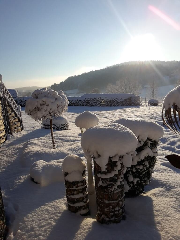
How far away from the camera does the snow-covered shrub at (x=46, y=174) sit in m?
3.93

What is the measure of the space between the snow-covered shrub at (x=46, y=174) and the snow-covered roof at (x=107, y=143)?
2087mm

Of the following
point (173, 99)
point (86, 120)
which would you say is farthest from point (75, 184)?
point (173, 99)

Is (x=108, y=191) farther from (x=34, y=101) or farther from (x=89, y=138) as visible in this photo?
(x=34, y=101)

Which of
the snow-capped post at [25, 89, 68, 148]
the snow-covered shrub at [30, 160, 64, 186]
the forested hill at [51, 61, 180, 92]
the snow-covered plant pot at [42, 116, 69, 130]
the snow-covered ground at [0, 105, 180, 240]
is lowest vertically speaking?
the snow-covered ground at [0, 105, 180, 240]

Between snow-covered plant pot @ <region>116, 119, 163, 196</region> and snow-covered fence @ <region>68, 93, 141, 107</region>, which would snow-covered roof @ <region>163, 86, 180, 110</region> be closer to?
snow-covered plant pot @ <region>116, 119, 163, 196</region>

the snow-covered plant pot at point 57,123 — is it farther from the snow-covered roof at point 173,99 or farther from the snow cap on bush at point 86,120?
the snow-covered roof at point 173,99

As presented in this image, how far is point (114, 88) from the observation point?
51.2m

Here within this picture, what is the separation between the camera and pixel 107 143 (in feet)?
7.18

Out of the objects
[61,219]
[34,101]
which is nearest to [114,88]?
[34,101]

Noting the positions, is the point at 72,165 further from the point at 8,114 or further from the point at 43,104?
the point at 8,114

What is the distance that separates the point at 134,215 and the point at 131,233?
47 centimetres

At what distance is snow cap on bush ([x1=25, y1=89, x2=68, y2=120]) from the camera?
5848 mm

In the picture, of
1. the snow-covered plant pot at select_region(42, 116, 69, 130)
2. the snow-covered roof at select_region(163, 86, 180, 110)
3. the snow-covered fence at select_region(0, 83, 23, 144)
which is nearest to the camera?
the snow-covered roof at select_region(163, 86, 180, 110)

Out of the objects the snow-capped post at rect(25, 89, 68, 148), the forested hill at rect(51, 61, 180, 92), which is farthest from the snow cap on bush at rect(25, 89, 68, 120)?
the forested hill at rect(51, 61, 180, 92)
